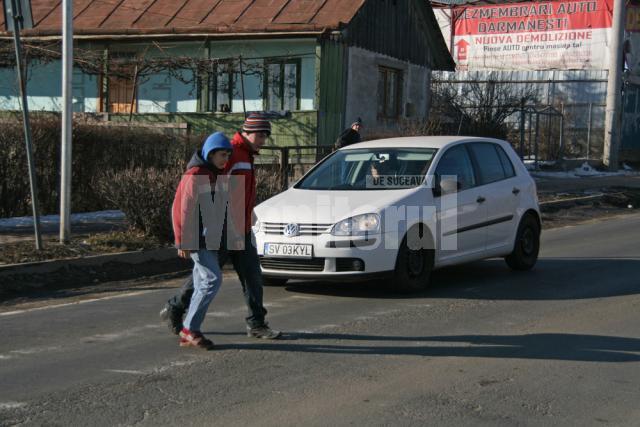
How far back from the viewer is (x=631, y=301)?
8789 millimetres

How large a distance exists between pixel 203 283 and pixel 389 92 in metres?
20.7

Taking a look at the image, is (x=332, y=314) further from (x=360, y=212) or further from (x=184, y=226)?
(x=184, y=226)

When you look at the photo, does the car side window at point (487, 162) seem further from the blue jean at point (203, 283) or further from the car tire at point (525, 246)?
the blue jean at point (203, 283)

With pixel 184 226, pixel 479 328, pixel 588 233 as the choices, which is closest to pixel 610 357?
pixel 479 328

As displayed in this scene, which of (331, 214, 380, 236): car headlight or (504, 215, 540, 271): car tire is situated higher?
(331, 214, 380, 236): car headlight

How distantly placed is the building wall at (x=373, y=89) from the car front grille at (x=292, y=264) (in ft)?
46.2

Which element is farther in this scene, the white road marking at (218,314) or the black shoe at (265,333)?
the white road marking at (218,314)

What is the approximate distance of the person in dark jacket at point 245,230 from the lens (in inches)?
263

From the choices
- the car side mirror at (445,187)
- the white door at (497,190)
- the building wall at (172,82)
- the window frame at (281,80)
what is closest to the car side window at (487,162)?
the white door at (497,190)

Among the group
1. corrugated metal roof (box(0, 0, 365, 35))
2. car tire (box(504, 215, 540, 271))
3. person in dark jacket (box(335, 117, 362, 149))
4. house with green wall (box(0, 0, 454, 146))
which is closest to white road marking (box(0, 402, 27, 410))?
car tire (box(504, 215, 540, 271))

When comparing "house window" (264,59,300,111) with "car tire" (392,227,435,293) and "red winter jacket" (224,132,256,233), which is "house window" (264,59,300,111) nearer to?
"car tire" (392,227,435,293)

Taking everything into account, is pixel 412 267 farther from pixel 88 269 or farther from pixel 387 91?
pixel 387 91

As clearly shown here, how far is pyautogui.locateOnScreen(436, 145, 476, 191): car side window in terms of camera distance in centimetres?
947

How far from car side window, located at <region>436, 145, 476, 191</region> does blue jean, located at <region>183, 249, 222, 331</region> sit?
3.54 meters
